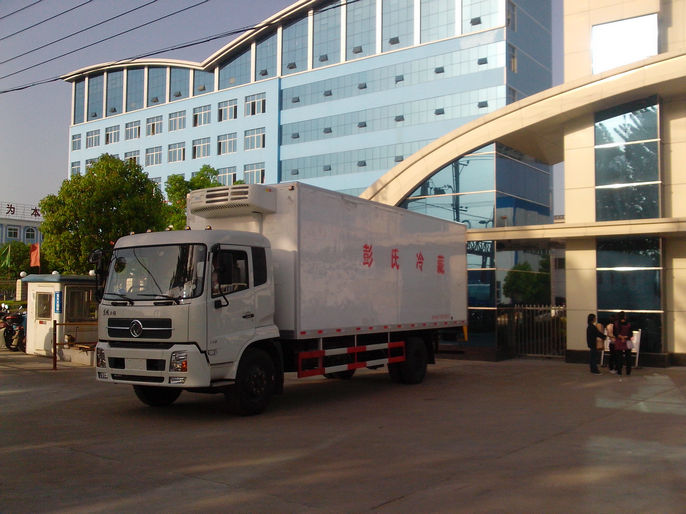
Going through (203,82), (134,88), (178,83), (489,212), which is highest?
(134,88)

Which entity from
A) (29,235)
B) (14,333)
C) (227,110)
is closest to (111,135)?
(227,110)

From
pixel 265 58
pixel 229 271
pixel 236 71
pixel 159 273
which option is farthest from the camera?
pixel 236 71

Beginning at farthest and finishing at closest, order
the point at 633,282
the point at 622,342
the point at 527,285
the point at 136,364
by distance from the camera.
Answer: the point at 527,285 < the point at 633,282 < the point at 622,342 < the point at 136,364

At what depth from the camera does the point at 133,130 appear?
6631 centimetres

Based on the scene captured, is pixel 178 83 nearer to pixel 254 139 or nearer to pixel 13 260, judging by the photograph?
pixel 254 139

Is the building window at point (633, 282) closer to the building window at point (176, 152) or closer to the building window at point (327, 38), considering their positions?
the building window at point (327, 38)

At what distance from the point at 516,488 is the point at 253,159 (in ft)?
172

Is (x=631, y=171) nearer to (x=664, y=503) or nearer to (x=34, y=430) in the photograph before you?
(x=664, y=503)

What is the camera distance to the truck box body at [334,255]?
36.8ft

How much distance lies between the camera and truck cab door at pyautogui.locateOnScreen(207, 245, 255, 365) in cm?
994

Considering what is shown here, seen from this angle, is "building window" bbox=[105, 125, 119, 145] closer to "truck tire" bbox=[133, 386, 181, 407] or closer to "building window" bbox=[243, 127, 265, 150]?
"building window" bbox=[243, 127, 265, 150]

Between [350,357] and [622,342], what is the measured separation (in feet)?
24.1

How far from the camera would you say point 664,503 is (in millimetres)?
6113

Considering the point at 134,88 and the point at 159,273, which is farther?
the point at 134,88
